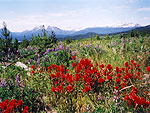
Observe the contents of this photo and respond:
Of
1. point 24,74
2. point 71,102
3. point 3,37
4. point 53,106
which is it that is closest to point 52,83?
point 53,106

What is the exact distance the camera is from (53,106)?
119 inches

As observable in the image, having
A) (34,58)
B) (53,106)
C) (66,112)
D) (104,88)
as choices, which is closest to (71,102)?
(66,112)

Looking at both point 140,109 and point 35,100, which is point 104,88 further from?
point 35,100

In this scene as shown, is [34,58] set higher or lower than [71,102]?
higher

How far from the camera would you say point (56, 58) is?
582cm

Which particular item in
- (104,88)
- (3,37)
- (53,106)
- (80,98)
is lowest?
(53,106)

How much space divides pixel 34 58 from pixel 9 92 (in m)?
3.81

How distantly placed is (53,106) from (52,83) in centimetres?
70

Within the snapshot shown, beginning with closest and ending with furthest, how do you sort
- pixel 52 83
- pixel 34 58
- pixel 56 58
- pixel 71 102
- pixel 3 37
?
1. pixel 71 102
2. pixel 52 83
3. pixel 56 58
4. pixel 34 58
5. pixel 3 37

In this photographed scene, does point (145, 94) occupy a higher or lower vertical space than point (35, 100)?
higher

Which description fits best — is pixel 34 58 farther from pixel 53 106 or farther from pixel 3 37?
pixel 3 37

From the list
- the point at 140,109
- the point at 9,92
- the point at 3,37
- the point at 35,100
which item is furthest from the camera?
the point at 3,37

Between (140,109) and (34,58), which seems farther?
(34,58)

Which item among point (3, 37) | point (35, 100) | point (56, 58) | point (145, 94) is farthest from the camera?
point (3, 37)
